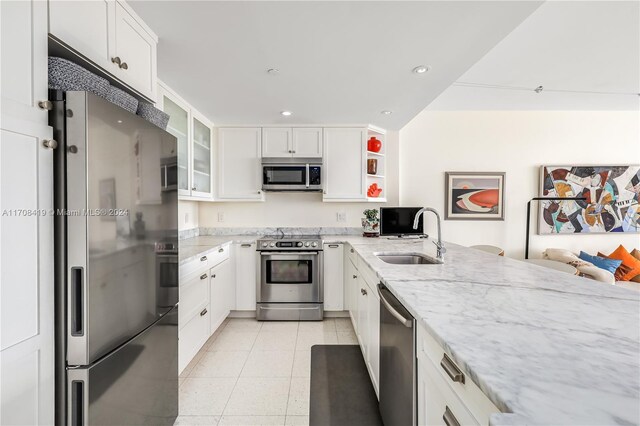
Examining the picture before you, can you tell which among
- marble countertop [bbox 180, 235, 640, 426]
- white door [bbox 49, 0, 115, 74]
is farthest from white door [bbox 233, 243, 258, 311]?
white door [bbox 49, 0, 115, 74]

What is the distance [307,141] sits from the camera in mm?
3270

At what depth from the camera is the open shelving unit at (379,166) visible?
340cm

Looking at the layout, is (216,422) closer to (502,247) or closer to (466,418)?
(466,418)

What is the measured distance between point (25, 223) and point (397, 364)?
4.80 ft

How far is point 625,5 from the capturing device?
176cm

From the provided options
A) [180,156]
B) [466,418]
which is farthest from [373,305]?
[180,156]

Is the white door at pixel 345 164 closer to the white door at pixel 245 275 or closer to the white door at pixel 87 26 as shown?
the white door at pixel 245 275

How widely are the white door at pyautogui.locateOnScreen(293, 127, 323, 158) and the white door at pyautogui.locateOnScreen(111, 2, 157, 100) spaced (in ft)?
6.11

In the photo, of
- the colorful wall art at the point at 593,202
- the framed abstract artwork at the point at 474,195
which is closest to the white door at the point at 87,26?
the framed abstract artwork at the point at 474,195

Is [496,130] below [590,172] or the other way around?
the other way around

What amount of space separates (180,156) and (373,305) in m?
2.10

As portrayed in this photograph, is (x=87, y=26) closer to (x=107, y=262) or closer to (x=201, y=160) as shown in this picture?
(x=107, y=262)

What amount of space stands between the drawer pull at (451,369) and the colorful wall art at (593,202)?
391cm

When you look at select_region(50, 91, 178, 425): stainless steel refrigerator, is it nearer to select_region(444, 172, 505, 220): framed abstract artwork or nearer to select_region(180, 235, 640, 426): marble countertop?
select_region(180, 235, 640, 426): marble countertop
